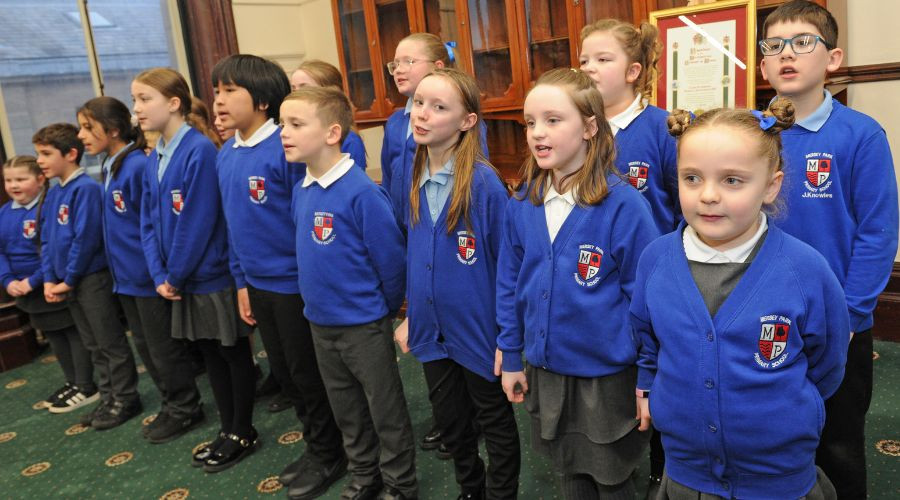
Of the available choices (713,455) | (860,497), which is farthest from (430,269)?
(860,497)

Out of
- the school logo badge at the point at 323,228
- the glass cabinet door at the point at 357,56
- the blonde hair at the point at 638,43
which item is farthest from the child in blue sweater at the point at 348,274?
the glass cabinet door at the point at 357,56

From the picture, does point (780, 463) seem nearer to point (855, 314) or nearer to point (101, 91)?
point (855, 314)

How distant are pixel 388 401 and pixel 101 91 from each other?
3615mm

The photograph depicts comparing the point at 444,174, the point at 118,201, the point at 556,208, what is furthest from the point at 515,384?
the point at 118,201

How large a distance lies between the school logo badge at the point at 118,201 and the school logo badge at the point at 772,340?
7.65ft

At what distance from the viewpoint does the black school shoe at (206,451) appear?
2389 mm

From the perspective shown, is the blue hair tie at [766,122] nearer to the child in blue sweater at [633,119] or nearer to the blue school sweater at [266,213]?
the child in blue sweater at [633,119]

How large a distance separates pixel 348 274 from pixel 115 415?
1.63 m

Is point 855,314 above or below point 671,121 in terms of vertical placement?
below

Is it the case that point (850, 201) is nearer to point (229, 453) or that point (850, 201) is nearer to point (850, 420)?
point (850, 420)

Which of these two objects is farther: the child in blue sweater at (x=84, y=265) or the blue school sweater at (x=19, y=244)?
the blue school sweater at (x=19, y=244)

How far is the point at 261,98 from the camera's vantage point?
7.04 feet

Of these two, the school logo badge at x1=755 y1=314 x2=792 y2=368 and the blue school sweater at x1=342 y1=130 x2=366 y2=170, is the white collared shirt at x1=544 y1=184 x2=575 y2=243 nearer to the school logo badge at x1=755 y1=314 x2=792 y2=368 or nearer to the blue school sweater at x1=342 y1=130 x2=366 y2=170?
the school logo badge at x1=755 y1=314 x2=792 y2=368

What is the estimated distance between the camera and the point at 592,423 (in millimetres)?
1453
